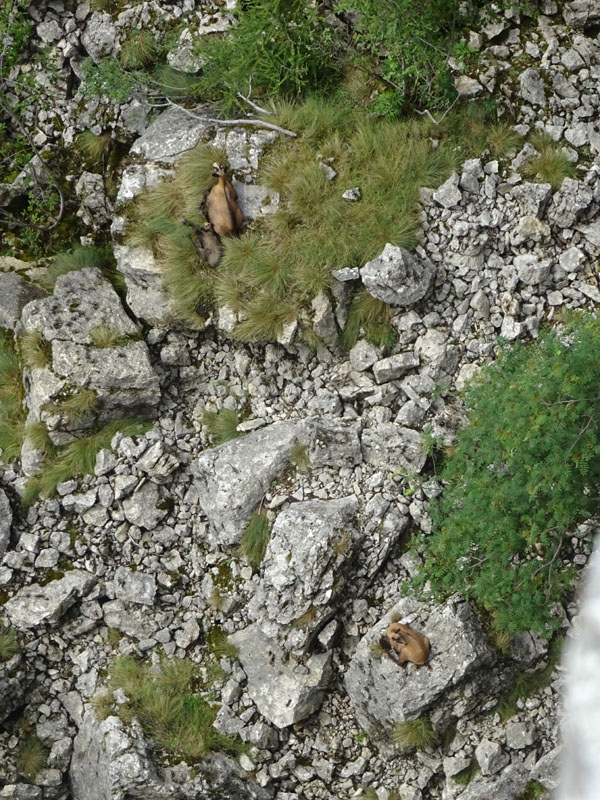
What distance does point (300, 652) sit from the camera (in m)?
8.10

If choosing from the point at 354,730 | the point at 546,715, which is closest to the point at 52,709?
the point at 354,730

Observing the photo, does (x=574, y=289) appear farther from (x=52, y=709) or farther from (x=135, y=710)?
(x=52, y=709)

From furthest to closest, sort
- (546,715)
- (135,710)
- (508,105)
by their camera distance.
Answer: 1. (508,105)
2. (135,710)
3. (546,715)

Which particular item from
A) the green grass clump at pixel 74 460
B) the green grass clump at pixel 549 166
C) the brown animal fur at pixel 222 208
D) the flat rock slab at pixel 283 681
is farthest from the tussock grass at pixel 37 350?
the green grass clump at pixel 549 166

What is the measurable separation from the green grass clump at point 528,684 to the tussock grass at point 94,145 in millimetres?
7904

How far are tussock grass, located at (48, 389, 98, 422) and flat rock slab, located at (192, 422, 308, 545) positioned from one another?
57.8 inches

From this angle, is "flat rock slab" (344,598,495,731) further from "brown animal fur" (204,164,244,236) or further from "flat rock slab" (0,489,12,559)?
"brown animal fur" (204,164,244,236)

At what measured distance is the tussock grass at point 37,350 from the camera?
912 centimetres

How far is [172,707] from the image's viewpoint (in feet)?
27.4

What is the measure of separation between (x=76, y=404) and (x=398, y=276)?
3.89m

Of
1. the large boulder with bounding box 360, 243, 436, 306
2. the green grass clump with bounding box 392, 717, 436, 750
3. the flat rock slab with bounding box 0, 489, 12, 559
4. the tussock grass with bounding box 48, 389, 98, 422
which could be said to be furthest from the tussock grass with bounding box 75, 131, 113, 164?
the green grass clump with bounding box 392, 717, 436, 750

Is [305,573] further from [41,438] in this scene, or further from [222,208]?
[222,208]

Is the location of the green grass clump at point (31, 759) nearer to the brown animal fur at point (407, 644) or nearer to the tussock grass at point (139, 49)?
the brown animal fur at point (407, 644)

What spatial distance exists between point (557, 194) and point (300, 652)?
18.3ft
